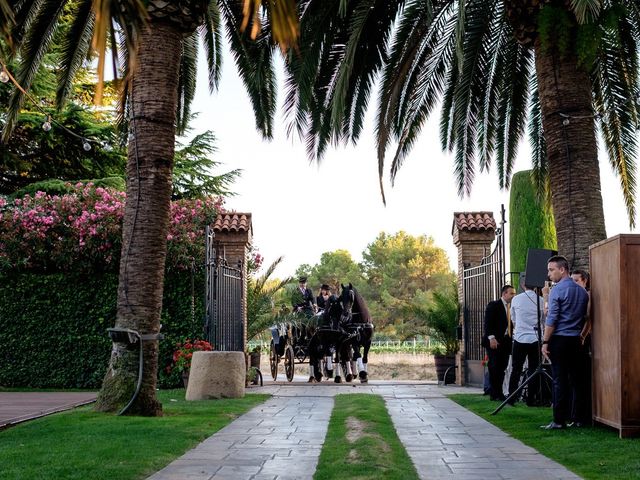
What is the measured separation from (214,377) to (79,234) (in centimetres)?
632

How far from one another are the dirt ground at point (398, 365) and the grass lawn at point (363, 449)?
23.5 meters

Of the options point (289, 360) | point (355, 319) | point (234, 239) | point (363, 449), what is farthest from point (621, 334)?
point (289, 360)

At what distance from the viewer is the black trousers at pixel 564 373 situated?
9344 mm

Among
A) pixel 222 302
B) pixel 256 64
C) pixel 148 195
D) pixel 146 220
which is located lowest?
pixel 222 302

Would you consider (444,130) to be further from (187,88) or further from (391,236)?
(391,236)

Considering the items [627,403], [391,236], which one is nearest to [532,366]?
[627,403]

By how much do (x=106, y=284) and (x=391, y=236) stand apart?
60.9 meters

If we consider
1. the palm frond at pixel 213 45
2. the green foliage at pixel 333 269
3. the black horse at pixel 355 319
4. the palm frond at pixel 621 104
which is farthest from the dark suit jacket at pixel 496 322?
the green foliage at pixel 333 269

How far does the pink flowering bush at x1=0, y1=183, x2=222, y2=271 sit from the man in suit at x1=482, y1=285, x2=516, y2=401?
7360 mm

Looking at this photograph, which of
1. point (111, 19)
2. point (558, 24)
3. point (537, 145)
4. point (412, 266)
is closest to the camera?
point (111, 19)

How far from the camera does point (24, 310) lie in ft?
63.5

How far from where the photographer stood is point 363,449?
7324 millimetres

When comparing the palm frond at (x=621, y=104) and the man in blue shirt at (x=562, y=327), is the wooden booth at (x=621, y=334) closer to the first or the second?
the man in blue shirt at (x=562, y=327)

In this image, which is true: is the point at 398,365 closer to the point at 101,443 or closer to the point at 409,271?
the point at 101,443
